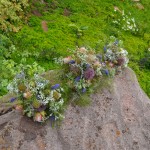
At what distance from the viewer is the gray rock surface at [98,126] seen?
165 inches

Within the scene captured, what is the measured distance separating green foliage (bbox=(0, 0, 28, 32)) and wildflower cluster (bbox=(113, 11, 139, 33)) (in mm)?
2932

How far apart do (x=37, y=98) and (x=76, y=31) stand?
631 centimetres

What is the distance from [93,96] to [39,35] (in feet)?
16.9

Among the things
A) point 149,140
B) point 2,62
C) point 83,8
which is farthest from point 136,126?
point 83,8

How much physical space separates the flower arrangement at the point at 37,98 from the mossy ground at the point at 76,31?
437 centimetres

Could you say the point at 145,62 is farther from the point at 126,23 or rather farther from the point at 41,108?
the point at 41,108

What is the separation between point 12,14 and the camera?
9555mm

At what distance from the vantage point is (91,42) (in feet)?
32.8

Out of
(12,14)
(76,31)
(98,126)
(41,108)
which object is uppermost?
(41,108)

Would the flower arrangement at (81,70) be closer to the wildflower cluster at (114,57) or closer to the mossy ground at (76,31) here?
the wildflower cluster at (114,57)

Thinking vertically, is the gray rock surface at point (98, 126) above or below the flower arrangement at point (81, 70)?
below

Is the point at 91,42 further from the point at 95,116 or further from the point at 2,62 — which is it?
the point at 95,116

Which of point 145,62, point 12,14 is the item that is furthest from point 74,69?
point 145,62

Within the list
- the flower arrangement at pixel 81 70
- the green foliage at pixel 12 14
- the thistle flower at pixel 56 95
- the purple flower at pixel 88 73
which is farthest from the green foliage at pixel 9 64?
the thistle flower at pixel 56 95
